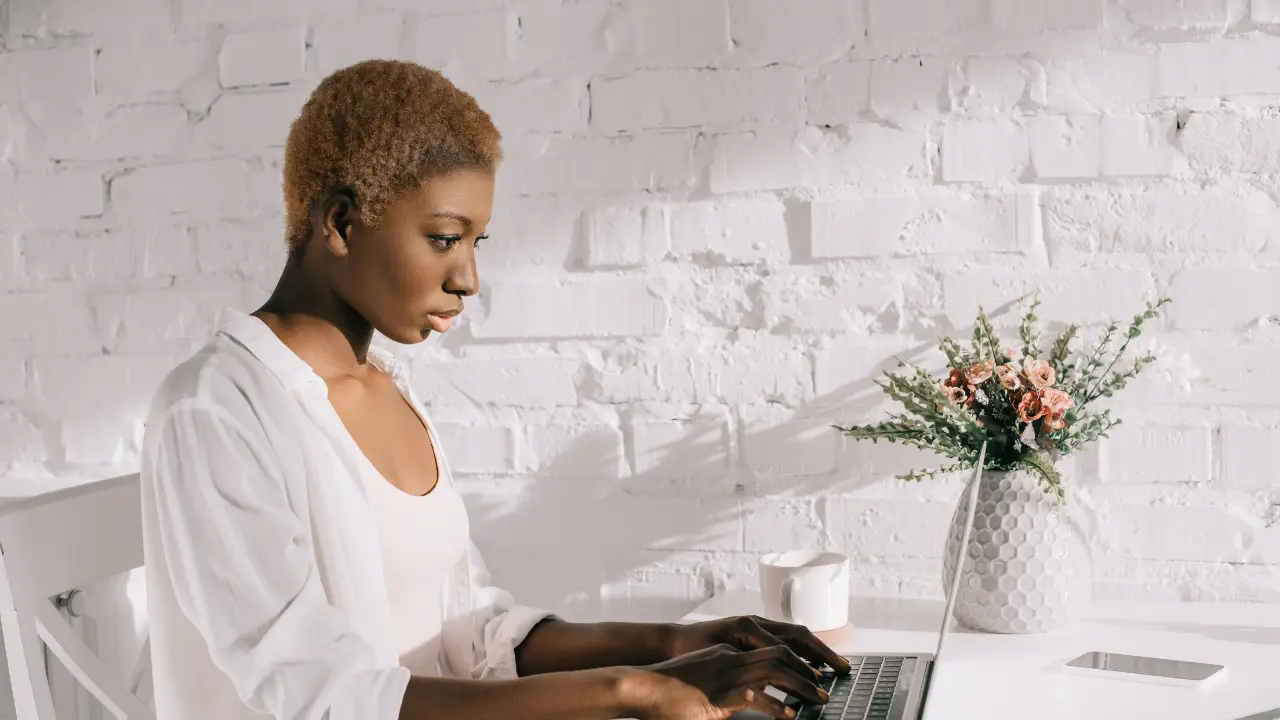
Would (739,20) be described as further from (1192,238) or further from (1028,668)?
(1028,668)

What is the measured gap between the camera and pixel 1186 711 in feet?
3.29

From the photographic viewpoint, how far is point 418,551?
113 centimetres

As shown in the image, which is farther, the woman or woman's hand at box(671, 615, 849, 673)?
woman's hand at box(671, 615, 849, 673)

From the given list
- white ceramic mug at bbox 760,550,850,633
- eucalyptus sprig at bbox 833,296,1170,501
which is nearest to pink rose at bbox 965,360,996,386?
eucalyptus sprig at bbox 833,296,1170,501

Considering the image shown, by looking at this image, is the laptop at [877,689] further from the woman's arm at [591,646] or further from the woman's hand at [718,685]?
the woman's arm at [591,646]

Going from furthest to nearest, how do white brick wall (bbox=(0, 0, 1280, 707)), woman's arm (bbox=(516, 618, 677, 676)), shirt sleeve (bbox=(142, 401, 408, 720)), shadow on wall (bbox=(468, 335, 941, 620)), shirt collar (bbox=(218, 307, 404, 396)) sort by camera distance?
1. shadow on wall (bbox=(468, 335, 941, 620))
2. white brick wall (bbox=(0, 0, 1280, 707))
3. woman's arm (bbox=(516, 618, 677, 676))
4. shirt collar (bbox=(218, 307, 404, 396))
5. shirt sleeve (bbox=(142, 401, 408, 720))

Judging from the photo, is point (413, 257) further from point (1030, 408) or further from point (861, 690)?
point (1030, 408)

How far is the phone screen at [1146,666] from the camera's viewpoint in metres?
1.10

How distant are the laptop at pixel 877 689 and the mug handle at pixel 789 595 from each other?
107 millimetres

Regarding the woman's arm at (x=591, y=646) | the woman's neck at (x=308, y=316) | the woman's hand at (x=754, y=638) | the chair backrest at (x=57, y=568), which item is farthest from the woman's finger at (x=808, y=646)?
the chair backrest at (x=57, y=568)

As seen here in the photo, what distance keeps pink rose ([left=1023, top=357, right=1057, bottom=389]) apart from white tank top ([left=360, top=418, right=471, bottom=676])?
59cm

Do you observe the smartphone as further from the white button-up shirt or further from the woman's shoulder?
the woman's shoulder

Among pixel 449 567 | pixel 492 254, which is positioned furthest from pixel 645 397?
pixel 449 567

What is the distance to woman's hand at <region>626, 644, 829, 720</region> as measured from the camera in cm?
90
